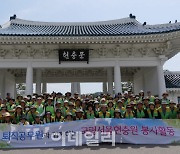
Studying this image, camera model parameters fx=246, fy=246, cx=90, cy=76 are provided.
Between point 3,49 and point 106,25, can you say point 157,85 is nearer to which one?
point 106,25

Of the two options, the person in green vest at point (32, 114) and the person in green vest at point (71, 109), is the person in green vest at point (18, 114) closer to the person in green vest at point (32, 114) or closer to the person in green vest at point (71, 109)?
the person in green vest at point (32, 114)

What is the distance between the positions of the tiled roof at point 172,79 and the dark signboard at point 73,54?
682 centimetres

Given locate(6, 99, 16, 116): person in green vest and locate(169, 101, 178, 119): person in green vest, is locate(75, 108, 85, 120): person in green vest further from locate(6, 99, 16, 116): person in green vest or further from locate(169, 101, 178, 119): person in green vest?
locate(169, 101, 178, 119): person in green vest

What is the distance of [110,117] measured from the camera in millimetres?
8211

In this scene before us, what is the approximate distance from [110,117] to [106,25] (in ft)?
38.0

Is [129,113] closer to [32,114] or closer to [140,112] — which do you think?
[140,112]

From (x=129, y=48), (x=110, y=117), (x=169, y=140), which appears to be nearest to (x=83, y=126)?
(x=110, y=117)

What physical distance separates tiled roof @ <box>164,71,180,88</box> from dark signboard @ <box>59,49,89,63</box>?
6.82 m

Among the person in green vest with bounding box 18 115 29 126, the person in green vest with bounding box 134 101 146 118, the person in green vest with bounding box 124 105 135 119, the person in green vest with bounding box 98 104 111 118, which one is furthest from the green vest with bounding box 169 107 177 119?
the person in green vest with bounding box 18 115 29 126

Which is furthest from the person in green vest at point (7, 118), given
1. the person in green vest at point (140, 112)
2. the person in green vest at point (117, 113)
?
the person in green vest at point (140, 112)

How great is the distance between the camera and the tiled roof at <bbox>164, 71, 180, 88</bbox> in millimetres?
16812

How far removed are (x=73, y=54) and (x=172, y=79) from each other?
841 cm

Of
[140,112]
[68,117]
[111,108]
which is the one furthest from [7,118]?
[140,112]

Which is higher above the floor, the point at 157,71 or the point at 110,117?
the point at 157,71
